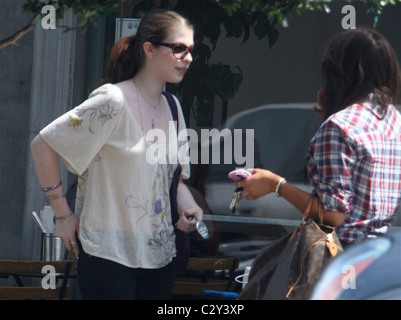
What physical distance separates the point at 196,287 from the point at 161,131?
6.49ft

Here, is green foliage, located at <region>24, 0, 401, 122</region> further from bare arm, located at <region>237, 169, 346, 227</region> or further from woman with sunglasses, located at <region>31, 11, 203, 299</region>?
bare arm, located at <region>237, 169, 346, 227</region>

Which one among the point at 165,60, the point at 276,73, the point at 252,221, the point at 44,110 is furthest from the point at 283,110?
the point at 165,60

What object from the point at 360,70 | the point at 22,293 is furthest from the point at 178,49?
the point at 22,293

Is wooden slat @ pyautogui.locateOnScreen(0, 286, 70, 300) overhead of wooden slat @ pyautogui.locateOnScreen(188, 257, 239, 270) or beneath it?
beneath

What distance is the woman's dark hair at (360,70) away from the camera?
2.84 m

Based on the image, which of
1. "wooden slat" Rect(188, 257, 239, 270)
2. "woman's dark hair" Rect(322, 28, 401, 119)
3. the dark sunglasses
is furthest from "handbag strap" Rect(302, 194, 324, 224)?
"wooden slat" Rect(188, 257, 239, 270)

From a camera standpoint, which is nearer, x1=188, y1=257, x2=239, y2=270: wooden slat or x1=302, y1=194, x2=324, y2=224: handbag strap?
x1=302, y1=194, x2=324, y2=224: handbag strap

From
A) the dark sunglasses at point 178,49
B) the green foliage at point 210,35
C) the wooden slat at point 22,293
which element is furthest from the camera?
the green foliage at point 210,35

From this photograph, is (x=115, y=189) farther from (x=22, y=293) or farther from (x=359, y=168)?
(x=22, y=293)

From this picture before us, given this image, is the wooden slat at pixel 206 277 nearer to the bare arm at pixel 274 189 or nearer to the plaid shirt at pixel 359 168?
the bare arm at pixel 274 189

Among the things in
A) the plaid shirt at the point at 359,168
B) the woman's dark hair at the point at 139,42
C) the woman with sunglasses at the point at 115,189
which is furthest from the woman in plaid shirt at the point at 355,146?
the woman's dark hair at the point at 139,42

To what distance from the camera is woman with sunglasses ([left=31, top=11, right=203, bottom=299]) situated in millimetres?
3152

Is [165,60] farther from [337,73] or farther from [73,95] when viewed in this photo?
[73,95]

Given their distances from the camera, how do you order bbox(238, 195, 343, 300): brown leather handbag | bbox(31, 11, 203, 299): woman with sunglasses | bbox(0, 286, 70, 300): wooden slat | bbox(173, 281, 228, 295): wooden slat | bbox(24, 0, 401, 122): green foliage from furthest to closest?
bbox(24, 0, 401, 122): green foliage
bbox(173, 281, 228, 295): wooden slat
bbox(0, 286, 70, 300): wooden slat
bbox(31, 11, 203, 299): woman with sunglasses
bbox(238, 195, 343, 300): brown leather handbag
